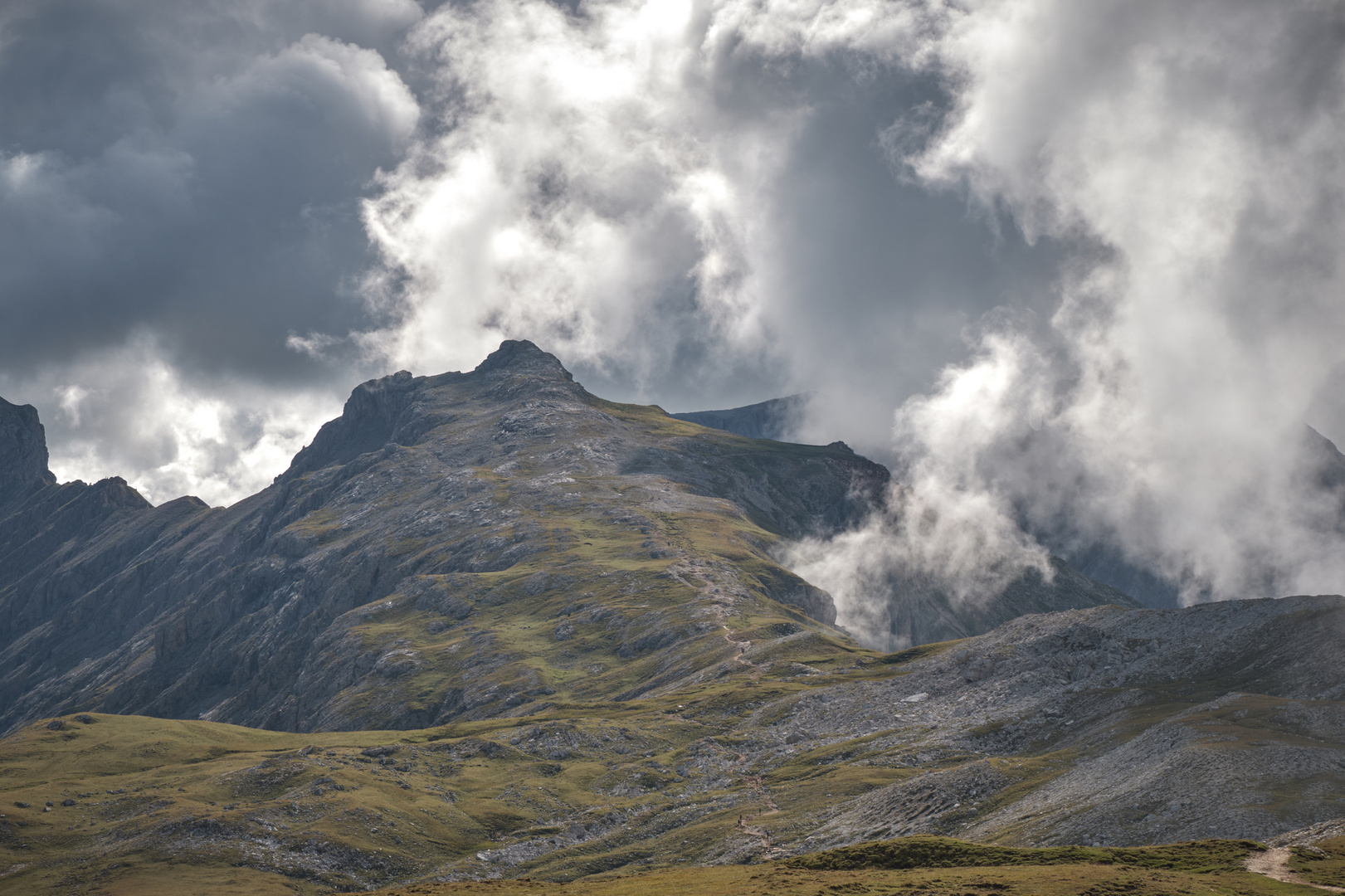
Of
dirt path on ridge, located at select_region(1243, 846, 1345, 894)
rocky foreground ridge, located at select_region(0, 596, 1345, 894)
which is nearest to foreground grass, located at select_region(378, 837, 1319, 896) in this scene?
dirt path on ridge, located at select_region(1243, 846, 1345, 894)

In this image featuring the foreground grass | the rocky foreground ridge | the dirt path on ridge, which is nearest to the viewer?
the dirt path on ridge

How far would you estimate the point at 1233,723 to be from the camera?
116062mm

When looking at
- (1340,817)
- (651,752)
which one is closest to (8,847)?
(651,752)

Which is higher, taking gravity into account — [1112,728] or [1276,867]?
[1112,728]

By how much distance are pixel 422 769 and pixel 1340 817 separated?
14785 centimetres

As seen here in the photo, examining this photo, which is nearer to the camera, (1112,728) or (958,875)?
(958,875)

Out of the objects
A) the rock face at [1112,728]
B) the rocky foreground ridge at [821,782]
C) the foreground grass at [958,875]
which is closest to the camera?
the foreground grass at [958,875]

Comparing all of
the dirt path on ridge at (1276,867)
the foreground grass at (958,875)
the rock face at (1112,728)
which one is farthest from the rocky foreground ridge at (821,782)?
the foreground grass at (958,875)

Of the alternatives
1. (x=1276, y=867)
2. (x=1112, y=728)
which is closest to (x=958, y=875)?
(x=1276, y=867)

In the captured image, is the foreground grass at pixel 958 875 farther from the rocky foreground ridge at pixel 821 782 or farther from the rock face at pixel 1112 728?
the rock face at pixel 1112 728

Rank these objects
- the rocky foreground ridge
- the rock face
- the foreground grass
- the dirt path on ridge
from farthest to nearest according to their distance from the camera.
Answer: the rocky foreground ridge, the rock face, the foreground grass, the dirt path on ridge

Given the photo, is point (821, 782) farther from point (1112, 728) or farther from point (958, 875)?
point (958, 875)

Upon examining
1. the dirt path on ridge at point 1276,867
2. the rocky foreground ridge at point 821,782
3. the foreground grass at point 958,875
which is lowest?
the dirt path on ridge at point 1276,867

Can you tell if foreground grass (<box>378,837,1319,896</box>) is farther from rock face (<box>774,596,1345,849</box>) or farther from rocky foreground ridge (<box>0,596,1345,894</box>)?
rock face (<box>774,596,1345,849</box>)
